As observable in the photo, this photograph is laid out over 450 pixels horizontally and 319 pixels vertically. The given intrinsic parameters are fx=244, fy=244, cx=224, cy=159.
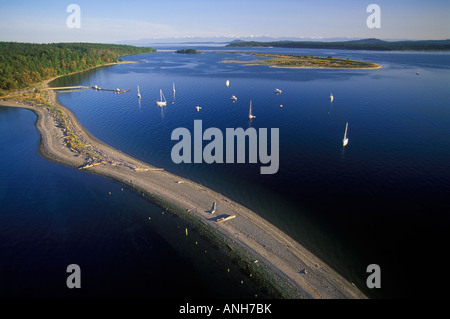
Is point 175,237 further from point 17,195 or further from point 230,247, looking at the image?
point 17,195

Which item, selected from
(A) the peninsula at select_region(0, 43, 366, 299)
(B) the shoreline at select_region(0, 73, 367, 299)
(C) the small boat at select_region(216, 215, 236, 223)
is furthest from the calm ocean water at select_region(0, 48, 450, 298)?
(C) the small boat at select_region(216, 215, 236, 223)

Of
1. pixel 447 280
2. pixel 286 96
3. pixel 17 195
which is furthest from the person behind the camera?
pixel 286 96

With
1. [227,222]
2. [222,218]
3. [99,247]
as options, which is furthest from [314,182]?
[99,247]

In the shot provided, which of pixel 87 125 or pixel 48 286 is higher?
pixel 87 125

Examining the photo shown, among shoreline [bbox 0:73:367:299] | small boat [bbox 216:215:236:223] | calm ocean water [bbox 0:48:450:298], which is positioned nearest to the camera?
shoreline [bbox 0:73:367:299]

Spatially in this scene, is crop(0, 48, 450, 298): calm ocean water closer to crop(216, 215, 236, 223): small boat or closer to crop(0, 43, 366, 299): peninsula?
crop(0, 43, 366, 299): peninsula
